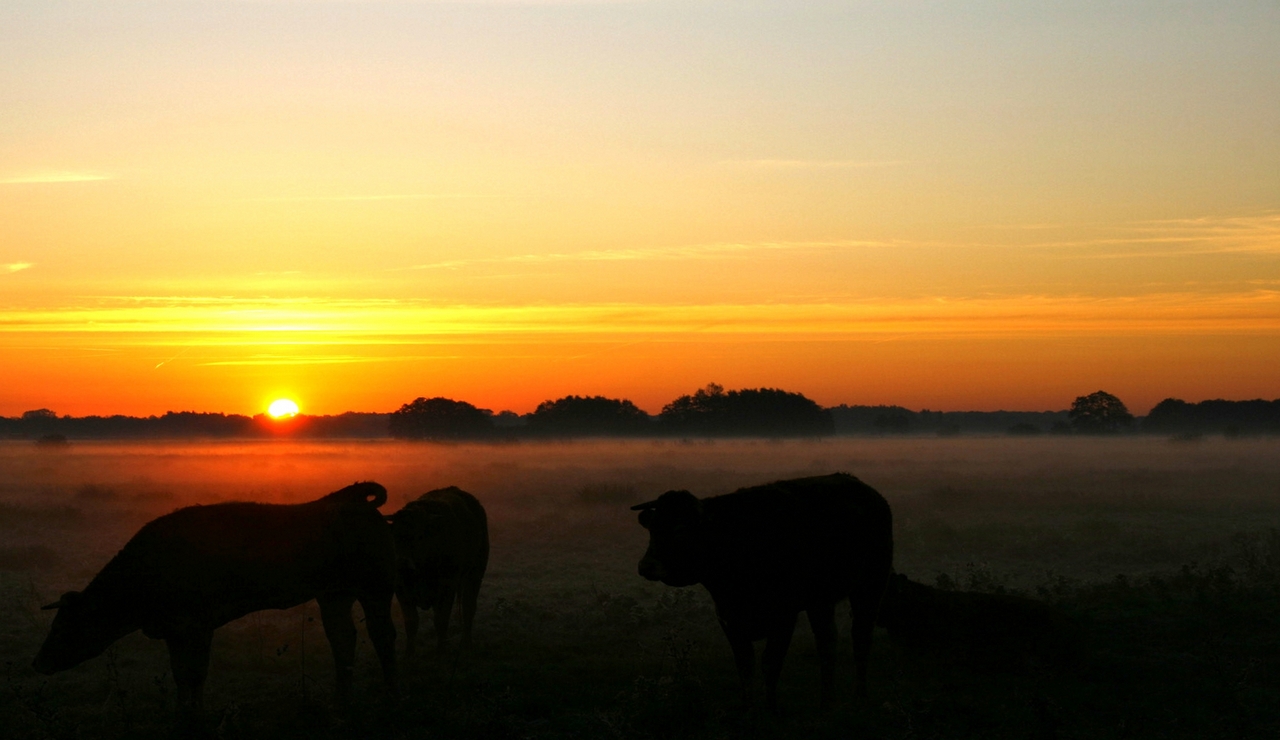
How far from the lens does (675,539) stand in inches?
384

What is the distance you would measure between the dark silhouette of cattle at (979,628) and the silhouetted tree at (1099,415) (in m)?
113

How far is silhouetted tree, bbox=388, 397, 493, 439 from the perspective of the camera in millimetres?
97250

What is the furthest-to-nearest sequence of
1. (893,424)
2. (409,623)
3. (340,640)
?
1. (893,424)
2. (409,623)
3. (340,640)

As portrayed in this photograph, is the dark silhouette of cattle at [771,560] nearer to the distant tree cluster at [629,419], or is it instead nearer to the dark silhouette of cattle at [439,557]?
the dark silhouette of cattle at [439,557]

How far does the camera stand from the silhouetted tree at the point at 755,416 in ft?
321

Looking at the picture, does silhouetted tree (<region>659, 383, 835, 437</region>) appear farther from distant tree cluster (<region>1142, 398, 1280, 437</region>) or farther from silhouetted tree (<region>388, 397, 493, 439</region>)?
distant tree cluster (<region>1142, 398, 1280, 437</region>)

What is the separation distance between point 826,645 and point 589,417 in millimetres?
93655

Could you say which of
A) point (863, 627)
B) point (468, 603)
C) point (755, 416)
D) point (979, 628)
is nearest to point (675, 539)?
point (863, 627)

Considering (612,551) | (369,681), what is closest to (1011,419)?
(612,551)

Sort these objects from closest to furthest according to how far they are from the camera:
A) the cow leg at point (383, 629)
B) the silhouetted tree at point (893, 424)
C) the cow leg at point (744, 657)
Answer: the cow leg at point (744, 657) → the cow leg at point (383, 629) → the silhouetted tree at point (893, 424)

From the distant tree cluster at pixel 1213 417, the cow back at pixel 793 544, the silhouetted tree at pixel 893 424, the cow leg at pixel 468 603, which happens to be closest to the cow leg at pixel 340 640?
the cow leg at pixel 468 603

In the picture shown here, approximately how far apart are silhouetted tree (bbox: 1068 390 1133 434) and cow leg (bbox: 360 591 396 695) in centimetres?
11632

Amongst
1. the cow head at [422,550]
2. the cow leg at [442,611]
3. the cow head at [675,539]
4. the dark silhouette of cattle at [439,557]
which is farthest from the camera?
the cow leg at [442,611]

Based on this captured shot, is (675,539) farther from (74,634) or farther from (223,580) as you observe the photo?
(74,634)
